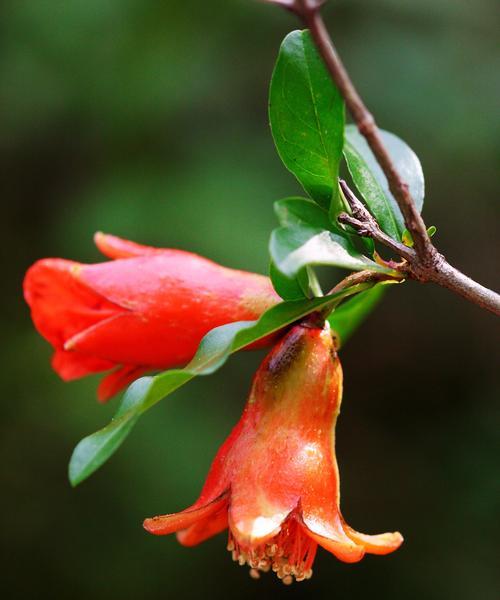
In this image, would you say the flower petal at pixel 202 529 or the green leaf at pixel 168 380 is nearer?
the green leaf at pixel 168 380

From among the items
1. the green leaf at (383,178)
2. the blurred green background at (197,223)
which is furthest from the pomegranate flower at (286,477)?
the blurred green background at (197,223)

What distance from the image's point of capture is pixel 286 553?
33.0 inches

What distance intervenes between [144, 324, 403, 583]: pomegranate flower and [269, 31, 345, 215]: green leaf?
146 mm

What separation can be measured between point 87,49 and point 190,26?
0.28 metres

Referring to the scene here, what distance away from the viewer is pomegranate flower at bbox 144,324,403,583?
0.77 m

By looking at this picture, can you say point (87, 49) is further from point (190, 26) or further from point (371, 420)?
point (371, 420)

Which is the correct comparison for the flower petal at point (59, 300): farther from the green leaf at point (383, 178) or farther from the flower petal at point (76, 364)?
the green leaf at point (383, 178)

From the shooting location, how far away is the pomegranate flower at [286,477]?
0.77m

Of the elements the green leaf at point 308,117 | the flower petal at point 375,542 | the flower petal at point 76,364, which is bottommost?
the flower petal at point 375,542

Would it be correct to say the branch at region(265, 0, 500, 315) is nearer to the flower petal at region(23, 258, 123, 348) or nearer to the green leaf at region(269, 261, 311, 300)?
the green leaf at region(269, 261, 311, 300)

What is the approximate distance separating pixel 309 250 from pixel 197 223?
160 centimetres

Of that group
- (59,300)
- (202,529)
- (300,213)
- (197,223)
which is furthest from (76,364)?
(197,223)

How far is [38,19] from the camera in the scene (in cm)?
244

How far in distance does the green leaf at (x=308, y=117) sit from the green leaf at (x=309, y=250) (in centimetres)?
5
